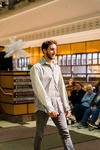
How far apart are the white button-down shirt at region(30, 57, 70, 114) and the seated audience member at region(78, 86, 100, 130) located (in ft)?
9.58

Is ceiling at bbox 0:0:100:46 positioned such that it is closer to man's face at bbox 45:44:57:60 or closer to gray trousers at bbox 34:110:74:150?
Answer: man's face at bbox 45:44:57:60

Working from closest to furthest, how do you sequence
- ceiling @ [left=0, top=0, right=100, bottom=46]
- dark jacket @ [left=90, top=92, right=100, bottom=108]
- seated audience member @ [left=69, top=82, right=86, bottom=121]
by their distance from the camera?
dark jacket @ [left=90, top=92, right=100, bottom=108], seated audience member @ [left=69, top=82, right=86, bottom=121], ceiling @ [left=0, top=0, right=100, bottom=46]

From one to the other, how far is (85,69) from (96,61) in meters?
0.71

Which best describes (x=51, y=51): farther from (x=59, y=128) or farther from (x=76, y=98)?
(x=76, y=98)

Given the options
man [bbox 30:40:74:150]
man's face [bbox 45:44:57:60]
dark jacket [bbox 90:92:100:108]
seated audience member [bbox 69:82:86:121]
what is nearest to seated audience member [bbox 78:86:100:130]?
dark jacket [bbox 90:92:100:108]

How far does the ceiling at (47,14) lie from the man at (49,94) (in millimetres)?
5588

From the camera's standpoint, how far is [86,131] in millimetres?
5777

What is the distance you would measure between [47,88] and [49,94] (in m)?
0.07

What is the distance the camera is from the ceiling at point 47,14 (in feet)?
28.7

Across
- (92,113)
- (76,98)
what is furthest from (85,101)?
(92,113)

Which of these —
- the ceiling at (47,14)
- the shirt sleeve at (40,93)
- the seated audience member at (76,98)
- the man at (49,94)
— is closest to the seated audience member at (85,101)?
the seated audience member at (76,98)

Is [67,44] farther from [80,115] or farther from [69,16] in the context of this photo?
[80,115]

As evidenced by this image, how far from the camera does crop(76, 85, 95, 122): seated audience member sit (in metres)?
6.38

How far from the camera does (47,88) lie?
3.07 meters
